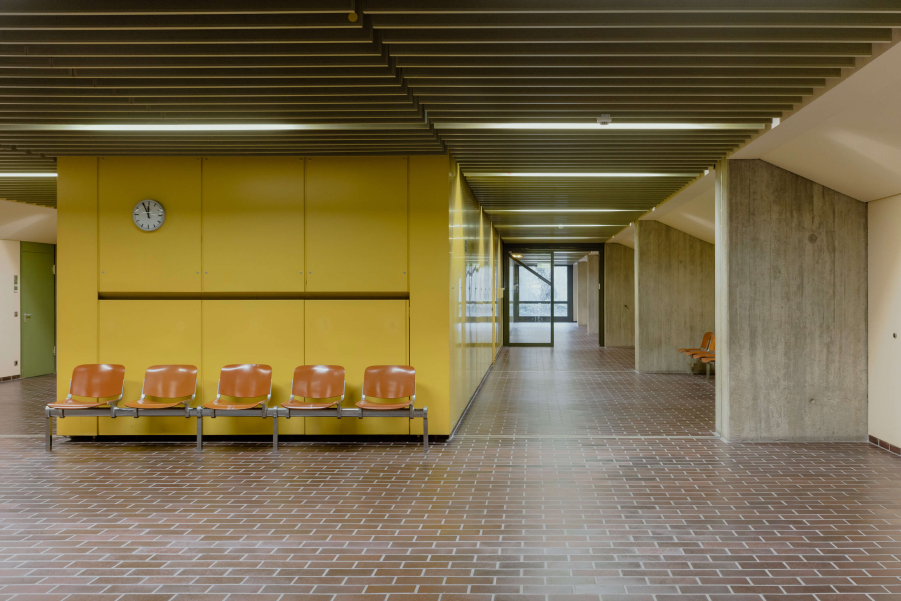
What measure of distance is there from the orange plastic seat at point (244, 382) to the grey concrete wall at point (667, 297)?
8381 mm

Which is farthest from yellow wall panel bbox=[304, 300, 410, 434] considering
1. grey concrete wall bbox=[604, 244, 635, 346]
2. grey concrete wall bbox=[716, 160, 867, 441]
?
grey concrete wall bbox=[604, 244, 635, 346]

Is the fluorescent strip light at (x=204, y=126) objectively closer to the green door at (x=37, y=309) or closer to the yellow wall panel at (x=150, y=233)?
the yellow wall panel at (x=150, y=233)

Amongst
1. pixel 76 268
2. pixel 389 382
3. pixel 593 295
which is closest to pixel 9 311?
pixel 76 268

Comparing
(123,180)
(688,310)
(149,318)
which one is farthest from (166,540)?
(688,310)

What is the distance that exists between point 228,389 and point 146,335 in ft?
3.85

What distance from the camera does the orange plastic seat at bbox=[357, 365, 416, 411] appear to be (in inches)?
262

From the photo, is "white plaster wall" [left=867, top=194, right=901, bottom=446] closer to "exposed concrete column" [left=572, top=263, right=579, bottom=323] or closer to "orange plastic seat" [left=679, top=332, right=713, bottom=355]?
"orange plastic seat" [left=679, top=332, right=713, bottom=355]

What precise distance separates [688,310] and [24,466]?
1130 cm

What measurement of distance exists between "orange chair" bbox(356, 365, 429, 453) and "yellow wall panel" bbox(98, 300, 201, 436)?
1940 millimetres

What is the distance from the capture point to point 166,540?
4102mm

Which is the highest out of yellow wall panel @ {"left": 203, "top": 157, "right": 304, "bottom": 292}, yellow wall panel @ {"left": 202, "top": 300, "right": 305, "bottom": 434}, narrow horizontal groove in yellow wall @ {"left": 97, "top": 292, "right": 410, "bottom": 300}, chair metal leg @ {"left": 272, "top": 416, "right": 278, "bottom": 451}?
yellow wall panel @ {"left": 203, "top": 157, "right": 304, "bottom": 292}

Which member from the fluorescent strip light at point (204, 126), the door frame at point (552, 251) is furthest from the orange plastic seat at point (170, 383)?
the door frame at point (552, 251)

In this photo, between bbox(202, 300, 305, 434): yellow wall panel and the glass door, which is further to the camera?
the glass door

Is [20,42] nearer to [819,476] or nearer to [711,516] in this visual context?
[711,516]
